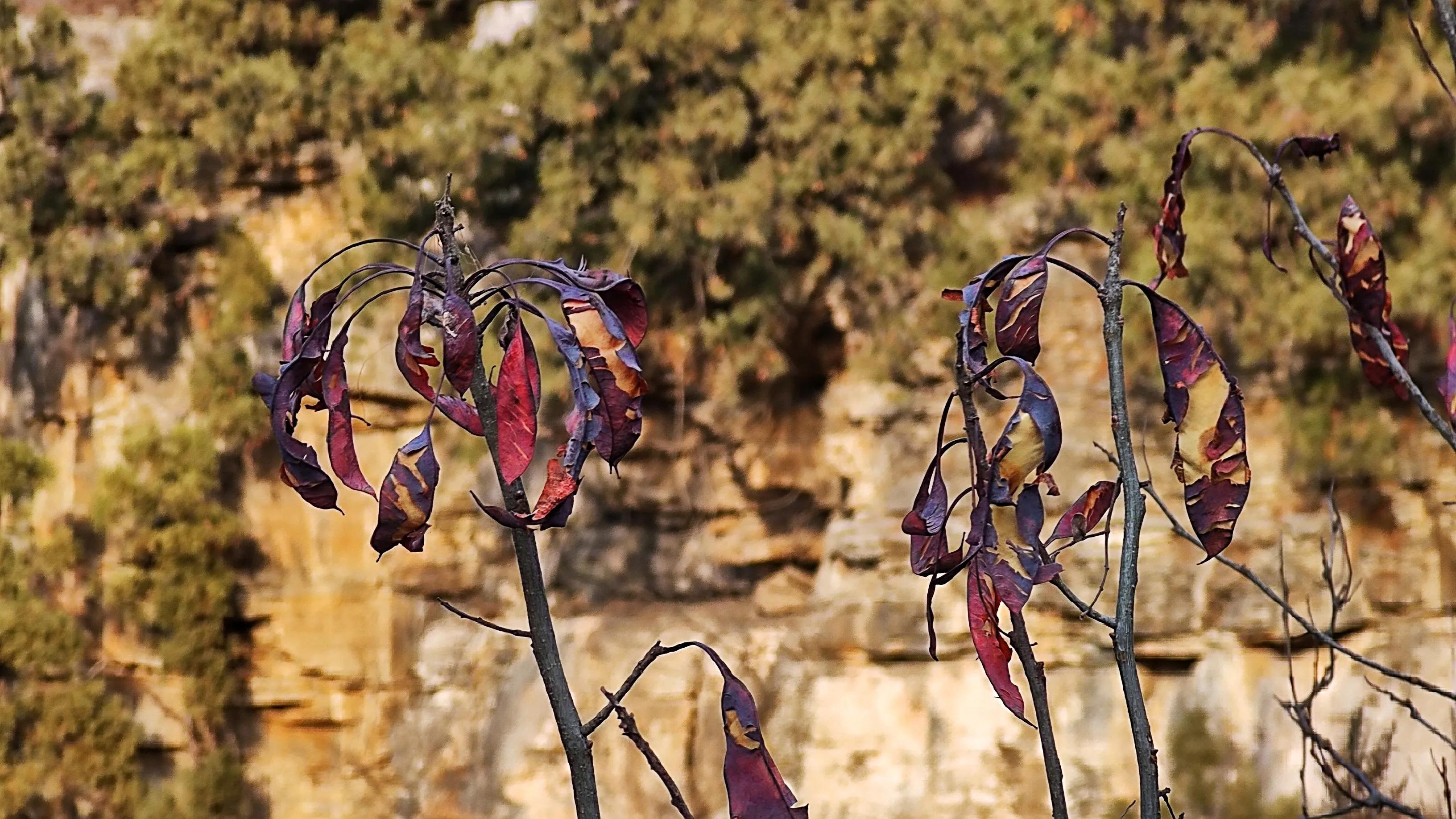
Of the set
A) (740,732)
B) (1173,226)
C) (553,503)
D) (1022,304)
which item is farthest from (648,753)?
(1173,226)

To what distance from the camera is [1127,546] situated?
1089mm

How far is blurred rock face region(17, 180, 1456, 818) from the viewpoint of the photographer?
4.56 m

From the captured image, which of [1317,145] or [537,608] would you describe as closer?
[537,608]

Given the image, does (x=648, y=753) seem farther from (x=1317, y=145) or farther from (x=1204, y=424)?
(x=1317, y=145)

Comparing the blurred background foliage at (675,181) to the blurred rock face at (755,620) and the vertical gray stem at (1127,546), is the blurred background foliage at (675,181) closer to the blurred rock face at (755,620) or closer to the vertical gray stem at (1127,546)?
the blurred rock face at (755,620)

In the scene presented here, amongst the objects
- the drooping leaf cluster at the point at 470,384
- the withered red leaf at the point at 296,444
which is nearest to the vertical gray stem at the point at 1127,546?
the drooping leaf cluster at the point at 470,384

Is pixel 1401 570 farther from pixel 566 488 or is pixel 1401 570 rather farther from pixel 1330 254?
pixel 566 488

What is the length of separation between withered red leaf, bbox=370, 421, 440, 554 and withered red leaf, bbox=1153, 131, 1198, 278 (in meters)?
0.82

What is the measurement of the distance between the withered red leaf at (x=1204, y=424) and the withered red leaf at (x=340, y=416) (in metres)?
0.61

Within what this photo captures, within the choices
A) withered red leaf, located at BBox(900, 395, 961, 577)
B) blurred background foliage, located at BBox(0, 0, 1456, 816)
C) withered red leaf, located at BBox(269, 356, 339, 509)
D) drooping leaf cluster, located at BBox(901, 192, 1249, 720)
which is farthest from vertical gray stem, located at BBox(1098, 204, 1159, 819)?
blurred background foliage, located at BBox(0, 0, 1456, 816)

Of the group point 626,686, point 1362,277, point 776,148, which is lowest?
point 626,686

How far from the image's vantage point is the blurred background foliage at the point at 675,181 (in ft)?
15.4

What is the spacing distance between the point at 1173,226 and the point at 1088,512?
0.46 meters

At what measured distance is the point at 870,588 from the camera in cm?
494
